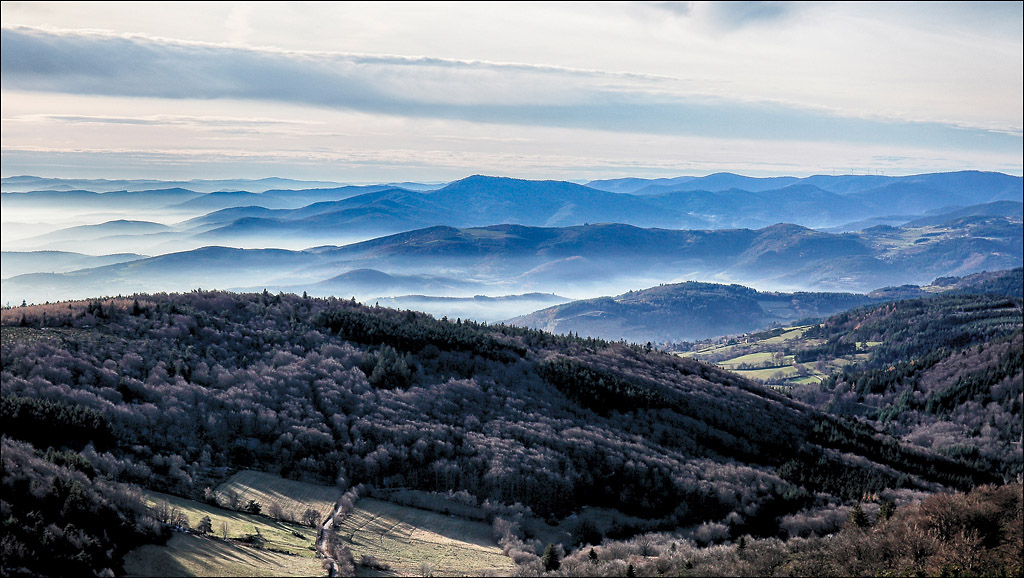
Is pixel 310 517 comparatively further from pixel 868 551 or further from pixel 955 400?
pixel 955 400

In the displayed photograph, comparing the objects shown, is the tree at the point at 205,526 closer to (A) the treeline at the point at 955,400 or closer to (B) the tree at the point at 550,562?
(B) the tree at the point at 550,562

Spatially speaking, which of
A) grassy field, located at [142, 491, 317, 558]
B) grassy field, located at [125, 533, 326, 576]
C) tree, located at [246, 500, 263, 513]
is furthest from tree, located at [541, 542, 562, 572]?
tree, located at [246, 500, 263, 513]

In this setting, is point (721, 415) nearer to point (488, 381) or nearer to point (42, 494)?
point (488, 381)

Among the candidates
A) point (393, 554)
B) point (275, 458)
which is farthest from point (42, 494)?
point (275, 458)

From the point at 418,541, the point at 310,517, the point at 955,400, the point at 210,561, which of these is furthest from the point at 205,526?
the point at 955,400

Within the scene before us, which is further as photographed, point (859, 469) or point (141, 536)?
point (859, 469)

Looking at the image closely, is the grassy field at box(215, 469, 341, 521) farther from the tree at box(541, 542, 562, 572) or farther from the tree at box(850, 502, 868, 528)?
the tree at box(850, 502, 868, 528)

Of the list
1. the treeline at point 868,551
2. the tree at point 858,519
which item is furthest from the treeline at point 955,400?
the treeline at point 868,551
